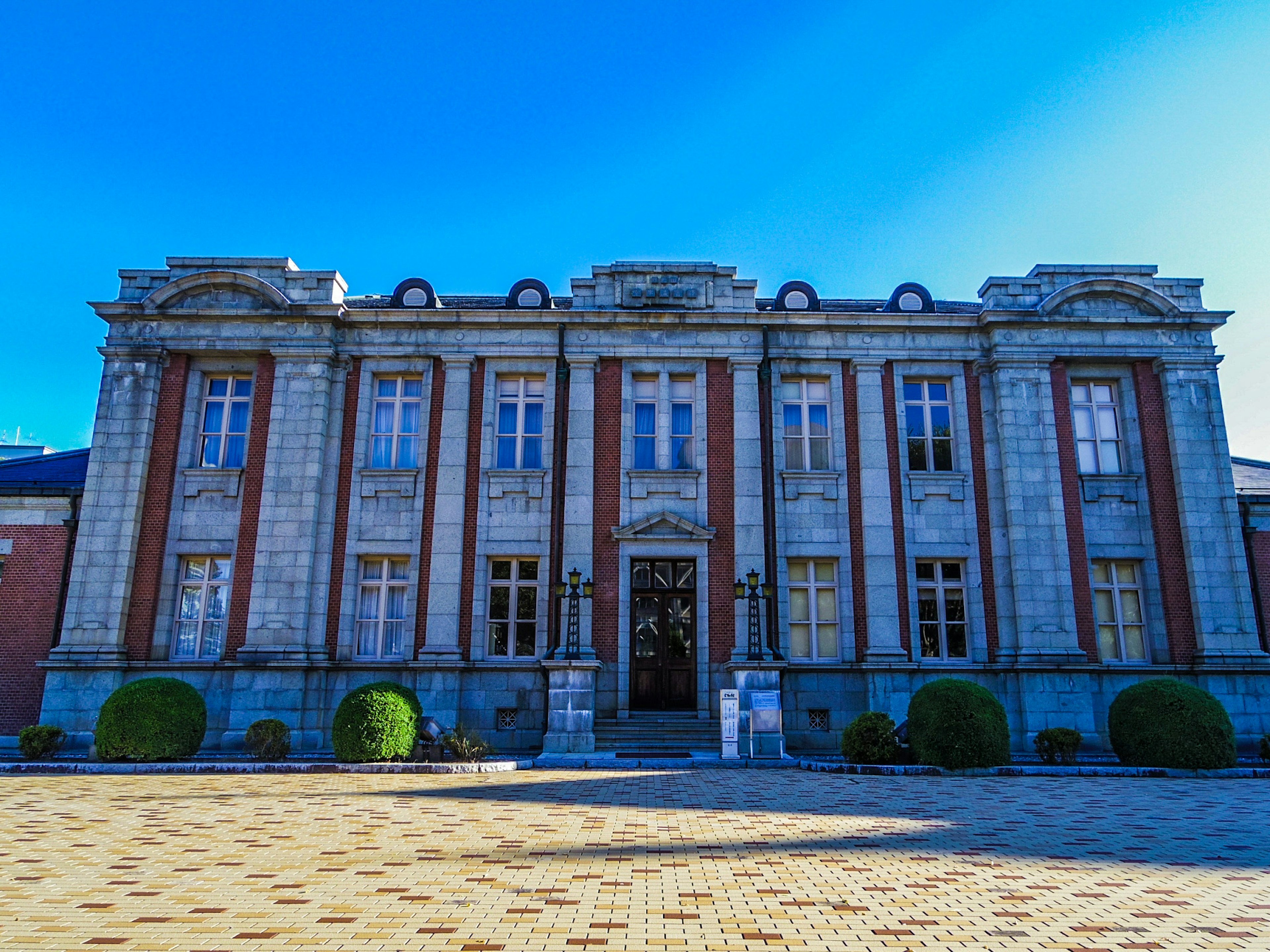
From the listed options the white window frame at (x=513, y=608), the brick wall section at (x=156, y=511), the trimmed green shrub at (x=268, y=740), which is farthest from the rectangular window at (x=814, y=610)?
the brick wall section at (x=156, y=511)

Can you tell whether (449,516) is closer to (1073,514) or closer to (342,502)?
(342,502)

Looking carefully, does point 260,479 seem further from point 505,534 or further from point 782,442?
point 782,442

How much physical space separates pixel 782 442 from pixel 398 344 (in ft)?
31.6

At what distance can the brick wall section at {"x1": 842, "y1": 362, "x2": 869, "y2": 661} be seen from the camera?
20094 mm

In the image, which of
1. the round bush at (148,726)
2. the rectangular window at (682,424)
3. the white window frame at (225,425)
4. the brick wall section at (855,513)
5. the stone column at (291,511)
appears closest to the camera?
the round bush at (148,726)

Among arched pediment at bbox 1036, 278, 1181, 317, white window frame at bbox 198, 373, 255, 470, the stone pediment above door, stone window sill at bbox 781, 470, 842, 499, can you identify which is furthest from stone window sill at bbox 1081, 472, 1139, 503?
white window frame at bbox 198, 373, 255, 470

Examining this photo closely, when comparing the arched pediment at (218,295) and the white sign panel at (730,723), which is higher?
the arched pediment at (218,295)

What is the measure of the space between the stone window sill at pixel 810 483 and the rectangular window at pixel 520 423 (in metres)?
5.90

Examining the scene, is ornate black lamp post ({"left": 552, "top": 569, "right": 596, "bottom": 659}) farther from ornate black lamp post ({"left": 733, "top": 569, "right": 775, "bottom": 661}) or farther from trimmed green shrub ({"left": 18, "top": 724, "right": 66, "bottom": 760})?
trimmed green shrub ({"left": 18, "top": 724, "right": 66, "bottom": 760})

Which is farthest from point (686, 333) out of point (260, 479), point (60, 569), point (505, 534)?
point (60, 569)

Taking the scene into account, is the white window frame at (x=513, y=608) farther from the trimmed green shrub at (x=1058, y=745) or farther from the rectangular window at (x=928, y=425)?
the trimmed green shrub at (x=1058, y=745)

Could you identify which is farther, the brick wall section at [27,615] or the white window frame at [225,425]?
the white window frame at [225,425]

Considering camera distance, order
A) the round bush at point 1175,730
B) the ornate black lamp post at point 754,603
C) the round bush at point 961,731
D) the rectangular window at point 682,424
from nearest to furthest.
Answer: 1. the round bush at point 961,731
2. the round bush at point 1175,730
3. the ornate black lamp post at point 754,603
4. the rectangular window at point 682,424

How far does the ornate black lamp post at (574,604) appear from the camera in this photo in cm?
1883
